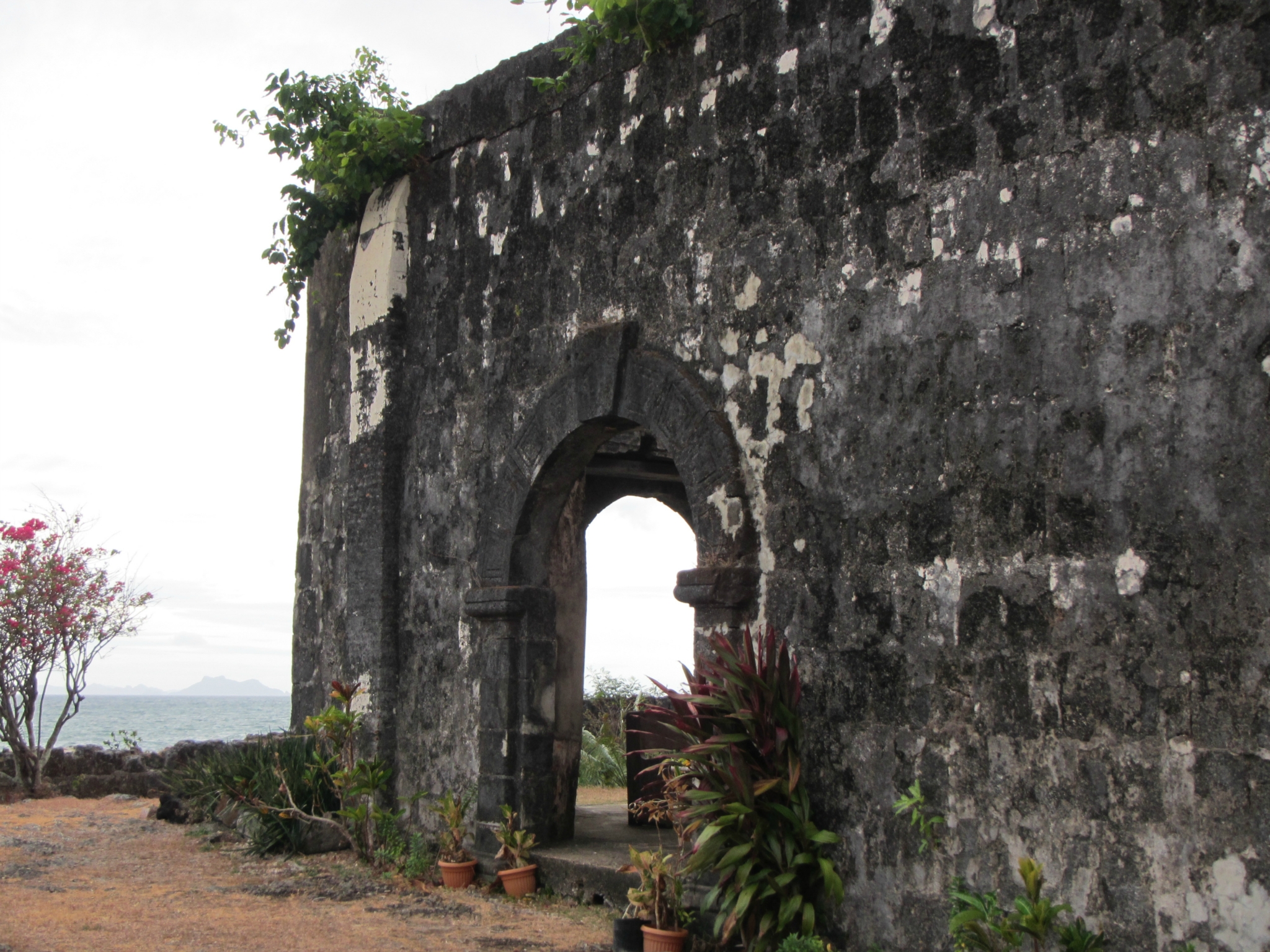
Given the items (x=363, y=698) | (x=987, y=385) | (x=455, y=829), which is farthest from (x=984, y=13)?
(x=363, y=698)

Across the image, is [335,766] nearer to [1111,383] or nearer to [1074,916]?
[1074,916]

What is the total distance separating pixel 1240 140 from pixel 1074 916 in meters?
2.54

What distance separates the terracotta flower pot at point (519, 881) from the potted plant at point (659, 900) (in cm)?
113

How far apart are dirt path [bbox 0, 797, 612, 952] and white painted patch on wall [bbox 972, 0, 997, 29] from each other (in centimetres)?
397

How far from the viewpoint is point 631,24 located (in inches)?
222

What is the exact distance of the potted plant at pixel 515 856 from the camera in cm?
581

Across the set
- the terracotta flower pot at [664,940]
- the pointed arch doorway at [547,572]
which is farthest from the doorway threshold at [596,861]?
the terracotta flower pot at [664,940]

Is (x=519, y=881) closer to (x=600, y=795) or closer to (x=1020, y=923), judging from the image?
(x=1020, y=923)

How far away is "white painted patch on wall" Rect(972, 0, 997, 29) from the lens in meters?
4.32

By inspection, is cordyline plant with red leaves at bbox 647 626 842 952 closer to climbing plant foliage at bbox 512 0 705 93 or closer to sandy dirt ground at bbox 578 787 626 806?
climbing plant foliage at bbox 512 0 705 93

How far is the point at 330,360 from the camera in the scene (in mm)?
8734

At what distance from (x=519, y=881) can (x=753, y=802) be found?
1.83 m

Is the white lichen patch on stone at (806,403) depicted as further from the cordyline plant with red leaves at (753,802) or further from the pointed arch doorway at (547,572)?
the cordyline plant with red leaves at (753,802)

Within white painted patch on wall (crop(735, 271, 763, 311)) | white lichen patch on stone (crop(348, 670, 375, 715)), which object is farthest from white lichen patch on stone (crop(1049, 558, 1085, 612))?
white lichen patch on stone (crop(348, 670, 375, 715))
